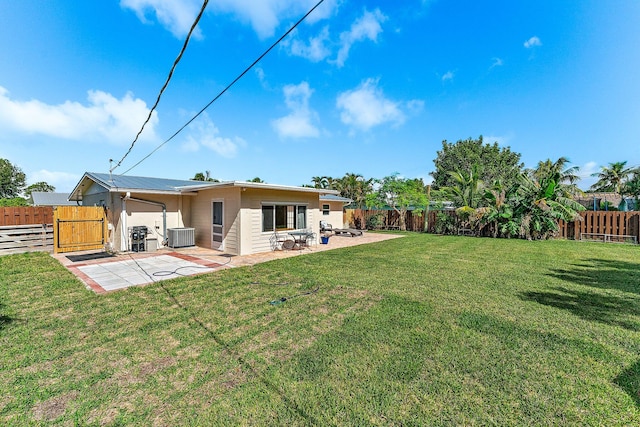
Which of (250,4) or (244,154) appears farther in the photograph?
(244,154)

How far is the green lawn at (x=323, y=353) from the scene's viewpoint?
7.41ft

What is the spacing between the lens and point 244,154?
1720 centimetres

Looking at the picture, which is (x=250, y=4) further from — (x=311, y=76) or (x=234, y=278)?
(x=311, y=76)

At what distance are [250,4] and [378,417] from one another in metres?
6.15

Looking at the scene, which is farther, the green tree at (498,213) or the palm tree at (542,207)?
the green tree at (498,213)

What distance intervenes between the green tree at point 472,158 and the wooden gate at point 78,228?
99.0 ft

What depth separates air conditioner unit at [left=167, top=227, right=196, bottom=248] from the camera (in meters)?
10.5

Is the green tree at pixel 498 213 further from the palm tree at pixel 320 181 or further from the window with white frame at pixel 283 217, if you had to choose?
the palm tree at pixel 320 181

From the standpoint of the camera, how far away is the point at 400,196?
1956 centimetres

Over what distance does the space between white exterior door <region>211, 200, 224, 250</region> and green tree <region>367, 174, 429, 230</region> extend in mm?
13501

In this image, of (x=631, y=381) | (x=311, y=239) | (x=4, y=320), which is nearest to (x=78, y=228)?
(x=4, y=320)

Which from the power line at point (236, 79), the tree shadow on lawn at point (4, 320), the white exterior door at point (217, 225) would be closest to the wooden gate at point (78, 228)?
the power line at point (236, 79)

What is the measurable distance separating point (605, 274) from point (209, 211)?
12697 mm

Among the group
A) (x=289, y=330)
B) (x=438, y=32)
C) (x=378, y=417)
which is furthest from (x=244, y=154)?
(x=378, y=417)
